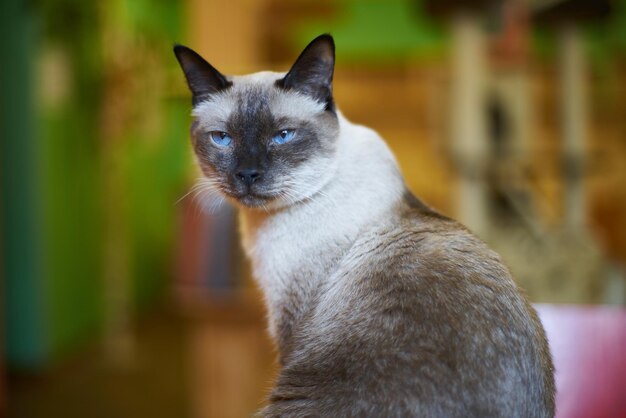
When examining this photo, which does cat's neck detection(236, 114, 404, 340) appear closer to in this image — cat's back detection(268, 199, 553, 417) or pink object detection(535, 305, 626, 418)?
cat's back detection(268, 199, 553, 417)

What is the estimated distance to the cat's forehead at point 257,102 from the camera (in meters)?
1.21

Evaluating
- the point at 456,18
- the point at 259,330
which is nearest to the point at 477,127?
the point at 456,18

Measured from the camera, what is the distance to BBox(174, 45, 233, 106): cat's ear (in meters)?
1.16

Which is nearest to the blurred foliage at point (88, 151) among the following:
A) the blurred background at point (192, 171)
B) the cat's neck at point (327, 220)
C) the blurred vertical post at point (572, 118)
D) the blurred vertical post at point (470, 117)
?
the blurred background at point (192, 171)

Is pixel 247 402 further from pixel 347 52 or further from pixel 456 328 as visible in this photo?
pixel 347 52

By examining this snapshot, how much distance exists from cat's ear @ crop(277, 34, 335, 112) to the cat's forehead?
1cm

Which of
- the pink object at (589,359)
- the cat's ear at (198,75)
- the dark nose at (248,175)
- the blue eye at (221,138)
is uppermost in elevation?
the cat's ear at (198,75)

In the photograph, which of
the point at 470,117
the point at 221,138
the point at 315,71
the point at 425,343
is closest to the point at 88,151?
the point at 470,117

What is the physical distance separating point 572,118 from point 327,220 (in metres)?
3.42

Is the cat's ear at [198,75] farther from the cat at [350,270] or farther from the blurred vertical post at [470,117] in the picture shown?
the blurred vertical post at [470,117]

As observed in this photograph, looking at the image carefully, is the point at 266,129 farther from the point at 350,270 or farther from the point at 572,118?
the point at 572,118

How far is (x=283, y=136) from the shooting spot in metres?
1.24

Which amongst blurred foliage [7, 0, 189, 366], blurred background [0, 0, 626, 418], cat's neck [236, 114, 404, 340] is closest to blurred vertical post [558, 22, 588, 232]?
blurred background [0, 0, 626, 418]

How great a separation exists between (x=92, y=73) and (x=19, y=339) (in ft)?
6.38
